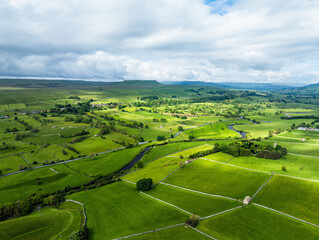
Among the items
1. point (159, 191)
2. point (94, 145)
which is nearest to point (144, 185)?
point (159, 191)

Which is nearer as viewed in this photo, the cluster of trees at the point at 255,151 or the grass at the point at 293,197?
the grass at the point at 293,197

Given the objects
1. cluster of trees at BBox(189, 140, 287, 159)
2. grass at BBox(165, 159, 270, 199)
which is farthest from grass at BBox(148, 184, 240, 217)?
cluster of trees at BBox(189, 140, 287, 159)

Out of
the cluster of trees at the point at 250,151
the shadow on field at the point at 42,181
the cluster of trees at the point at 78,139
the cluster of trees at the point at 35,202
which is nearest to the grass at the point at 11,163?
the shadow on field at the point at 42,181

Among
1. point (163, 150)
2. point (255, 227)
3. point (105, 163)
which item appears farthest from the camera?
point (163, 150)

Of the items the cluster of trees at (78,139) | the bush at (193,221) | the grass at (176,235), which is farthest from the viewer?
the cluster of trees at (78,139)

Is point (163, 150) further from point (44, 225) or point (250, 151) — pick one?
point (44, 225)

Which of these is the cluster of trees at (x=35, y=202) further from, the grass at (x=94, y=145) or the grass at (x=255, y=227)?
the grass at (x=255, y=227)
